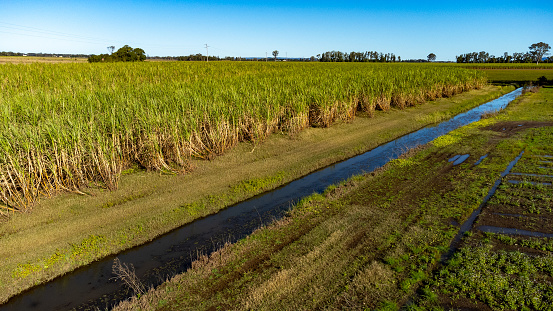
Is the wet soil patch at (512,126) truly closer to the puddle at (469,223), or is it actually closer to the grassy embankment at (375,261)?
the puddle at (469,223)

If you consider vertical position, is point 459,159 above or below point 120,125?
below

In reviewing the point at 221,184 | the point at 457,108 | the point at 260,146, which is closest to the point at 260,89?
the point at 260,146

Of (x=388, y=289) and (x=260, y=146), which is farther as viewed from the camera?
(x=260, y=146)

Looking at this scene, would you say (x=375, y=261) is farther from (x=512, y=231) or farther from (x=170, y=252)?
Answer: (x=170, y=252)

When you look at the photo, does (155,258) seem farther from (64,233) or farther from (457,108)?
(457,108)

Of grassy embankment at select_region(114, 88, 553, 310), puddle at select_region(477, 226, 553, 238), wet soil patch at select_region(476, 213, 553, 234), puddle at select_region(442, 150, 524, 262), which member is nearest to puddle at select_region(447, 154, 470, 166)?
puddle at select_region(442, 150, 524, 262)

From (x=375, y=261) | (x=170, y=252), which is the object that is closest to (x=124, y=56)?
(x=170, y=252)
